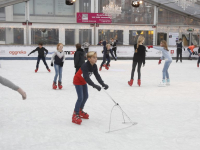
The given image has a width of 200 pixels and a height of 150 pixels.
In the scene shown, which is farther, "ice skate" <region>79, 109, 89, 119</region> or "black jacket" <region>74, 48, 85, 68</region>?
Answer: "black jacket" <region>74, 48, 85, 68</region>

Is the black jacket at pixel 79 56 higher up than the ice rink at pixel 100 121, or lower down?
higher up

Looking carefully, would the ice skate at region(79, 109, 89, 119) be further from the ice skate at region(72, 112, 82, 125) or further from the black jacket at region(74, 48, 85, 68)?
the black jacket at region(74, 48, 85, 68)

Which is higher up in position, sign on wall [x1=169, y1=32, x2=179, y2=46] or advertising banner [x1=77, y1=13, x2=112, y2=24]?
advertising banner [x1=77, y1=13, x2=112, y2=24]

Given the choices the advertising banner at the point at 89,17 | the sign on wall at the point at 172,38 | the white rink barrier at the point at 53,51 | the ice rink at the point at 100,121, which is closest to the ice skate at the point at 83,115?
the ice rink at the point at 100,121

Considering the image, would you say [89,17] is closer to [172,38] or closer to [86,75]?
[172,38]

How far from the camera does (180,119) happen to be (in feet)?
18.3

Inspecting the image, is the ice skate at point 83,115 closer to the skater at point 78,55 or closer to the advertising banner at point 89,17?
the skater at point 78,55

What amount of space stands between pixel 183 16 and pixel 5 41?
15.6m

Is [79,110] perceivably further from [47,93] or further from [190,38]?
[190,38]

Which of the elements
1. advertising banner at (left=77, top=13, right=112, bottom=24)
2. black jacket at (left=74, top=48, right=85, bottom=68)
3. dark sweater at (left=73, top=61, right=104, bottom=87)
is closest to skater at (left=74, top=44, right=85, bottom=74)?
black jacket at (left=74, top=48, right=85, bottom=68)

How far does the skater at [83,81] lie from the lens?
4961 millimetres

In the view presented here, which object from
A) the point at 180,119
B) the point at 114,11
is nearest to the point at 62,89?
the point at 180,119

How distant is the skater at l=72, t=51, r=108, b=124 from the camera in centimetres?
496

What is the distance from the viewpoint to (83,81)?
17.3ft
